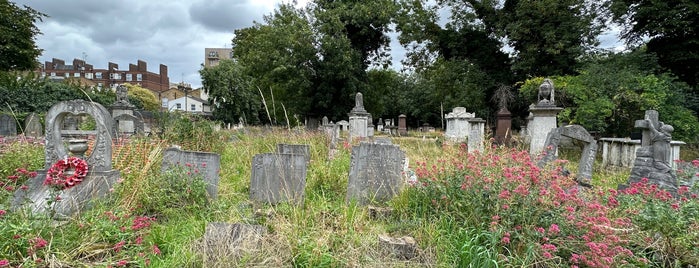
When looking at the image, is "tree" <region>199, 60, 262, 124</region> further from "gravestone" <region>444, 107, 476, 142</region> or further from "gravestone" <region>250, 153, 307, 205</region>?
"gravestone" <region>250, 153, 307, 205</region>

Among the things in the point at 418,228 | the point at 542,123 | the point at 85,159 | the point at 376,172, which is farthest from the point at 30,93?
the point at 542,123

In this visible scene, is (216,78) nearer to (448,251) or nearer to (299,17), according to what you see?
(299,17)

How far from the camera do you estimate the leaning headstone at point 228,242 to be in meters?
2.67

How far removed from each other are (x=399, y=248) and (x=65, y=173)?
3585 millimetres

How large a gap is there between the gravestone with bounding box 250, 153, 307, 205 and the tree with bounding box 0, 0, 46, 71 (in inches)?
937

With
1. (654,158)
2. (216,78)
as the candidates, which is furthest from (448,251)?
(216,78)

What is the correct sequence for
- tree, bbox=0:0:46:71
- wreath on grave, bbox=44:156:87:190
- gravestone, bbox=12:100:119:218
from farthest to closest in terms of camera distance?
tree, bbox=0:0:46:71 → gravestone, bbox=12:100:119:218 → wreath on grave, bbox=44:156:87:190

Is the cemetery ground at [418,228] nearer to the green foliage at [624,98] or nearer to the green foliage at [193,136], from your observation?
the green foliage at [193,136]

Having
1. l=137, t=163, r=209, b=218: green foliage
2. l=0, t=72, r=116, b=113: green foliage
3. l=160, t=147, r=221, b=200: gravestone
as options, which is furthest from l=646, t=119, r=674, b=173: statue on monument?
l=0, t=72, r=116, b=113: green foliage

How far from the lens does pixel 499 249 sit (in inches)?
107

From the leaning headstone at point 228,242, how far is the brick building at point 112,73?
69.5m

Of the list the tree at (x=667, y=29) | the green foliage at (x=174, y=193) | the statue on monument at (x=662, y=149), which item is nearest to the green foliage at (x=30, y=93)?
the green foliage at (x=174, y=193)

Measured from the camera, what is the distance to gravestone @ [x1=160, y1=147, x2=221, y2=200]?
4.05 metres

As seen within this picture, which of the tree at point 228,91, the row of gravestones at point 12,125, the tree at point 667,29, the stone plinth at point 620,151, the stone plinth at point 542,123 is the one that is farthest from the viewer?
the tree at point 228,91
